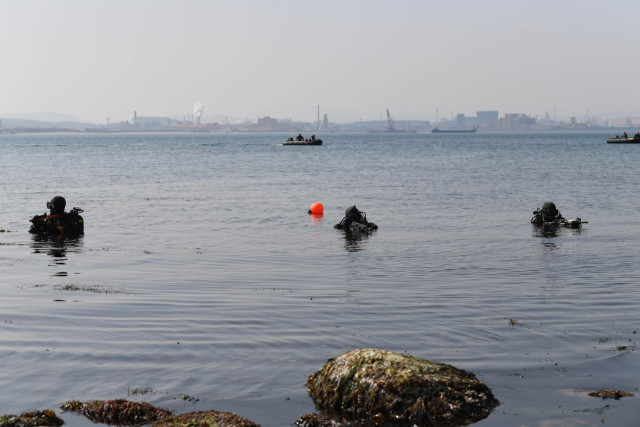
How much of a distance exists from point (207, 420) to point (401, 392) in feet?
6.47

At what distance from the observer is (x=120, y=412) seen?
269 inches

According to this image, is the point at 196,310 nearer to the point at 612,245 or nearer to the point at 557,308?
the point at 557,308

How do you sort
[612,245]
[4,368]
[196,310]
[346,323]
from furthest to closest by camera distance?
[612,245]
[196,310]
[346,323]
[4,368]

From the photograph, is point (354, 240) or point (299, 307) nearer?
point (299, 307)

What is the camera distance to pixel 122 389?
7664mm

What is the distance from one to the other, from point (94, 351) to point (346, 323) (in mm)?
3770

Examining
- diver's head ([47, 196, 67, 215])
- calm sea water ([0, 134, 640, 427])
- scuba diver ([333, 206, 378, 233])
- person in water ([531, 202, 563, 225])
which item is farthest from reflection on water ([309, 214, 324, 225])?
diver's head ([47, 196, 67, 215])

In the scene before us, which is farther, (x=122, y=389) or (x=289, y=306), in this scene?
(x=289, y=306)

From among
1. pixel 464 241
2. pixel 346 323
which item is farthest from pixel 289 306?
pixel 464 241

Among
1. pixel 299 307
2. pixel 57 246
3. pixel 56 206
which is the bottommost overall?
pixel 57 246

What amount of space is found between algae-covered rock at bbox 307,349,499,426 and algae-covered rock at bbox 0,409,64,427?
268 cm

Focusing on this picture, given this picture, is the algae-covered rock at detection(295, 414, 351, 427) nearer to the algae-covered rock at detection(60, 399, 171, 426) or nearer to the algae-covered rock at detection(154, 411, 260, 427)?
the algae-covered rock at detection(154, 411, 260, 427)

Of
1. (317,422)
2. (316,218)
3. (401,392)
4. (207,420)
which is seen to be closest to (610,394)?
(401,392)

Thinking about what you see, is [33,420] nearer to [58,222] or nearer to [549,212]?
[58,222]
